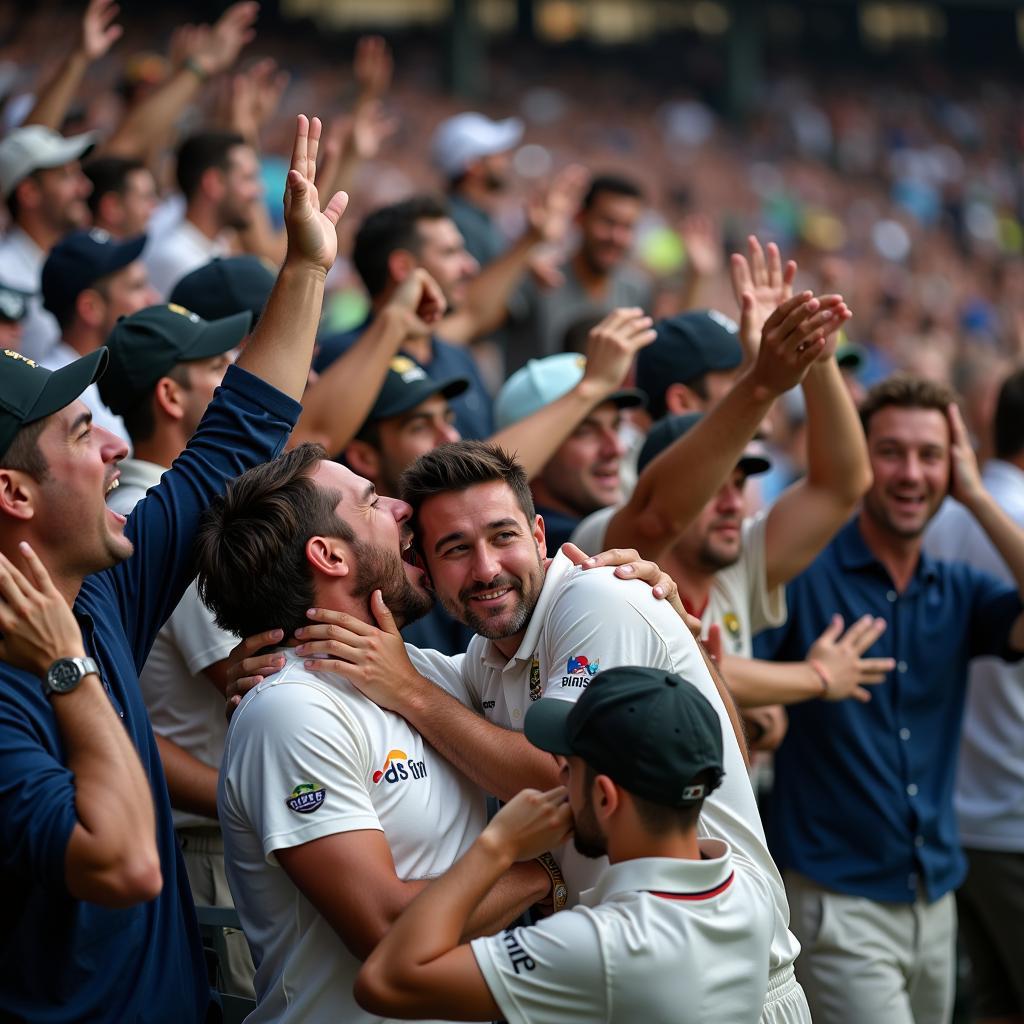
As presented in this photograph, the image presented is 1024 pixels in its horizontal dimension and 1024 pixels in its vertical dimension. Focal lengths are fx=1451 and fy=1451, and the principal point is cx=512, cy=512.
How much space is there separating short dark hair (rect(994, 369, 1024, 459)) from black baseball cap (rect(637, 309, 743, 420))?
4.42 ft

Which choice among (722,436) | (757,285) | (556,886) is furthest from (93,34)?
(556,886)

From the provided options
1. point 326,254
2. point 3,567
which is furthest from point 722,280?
point 3,567

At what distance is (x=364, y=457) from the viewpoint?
16.0ft

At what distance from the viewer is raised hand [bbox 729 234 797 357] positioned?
4.39 metres

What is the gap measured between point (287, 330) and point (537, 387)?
6.64 feet

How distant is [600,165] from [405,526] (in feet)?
61.8

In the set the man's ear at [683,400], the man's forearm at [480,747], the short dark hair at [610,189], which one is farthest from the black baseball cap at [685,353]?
the man's forearm at [480,747]

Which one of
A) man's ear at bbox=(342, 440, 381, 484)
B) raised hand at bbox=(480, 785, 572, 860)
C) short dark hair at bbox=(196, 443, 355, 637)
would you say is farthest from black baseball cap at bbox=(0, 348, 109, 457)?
man's ear at bbox=(342, 440, 381, 484)

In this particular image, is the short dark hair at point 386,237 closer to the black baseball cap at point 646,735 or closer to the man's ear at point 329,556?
the man's ear at point 329,556

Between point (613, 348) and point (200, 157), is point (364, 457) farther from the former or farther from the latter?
point (200, 157)

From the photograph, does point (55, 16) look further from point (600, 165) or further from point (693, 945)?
point (693, 945)

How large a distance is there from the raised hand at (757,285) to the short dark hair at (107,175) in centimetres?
355

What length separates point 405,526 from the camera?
3.42 metres

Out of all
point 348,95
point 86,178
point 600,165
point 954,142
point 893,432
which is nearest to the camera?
point 893,432
